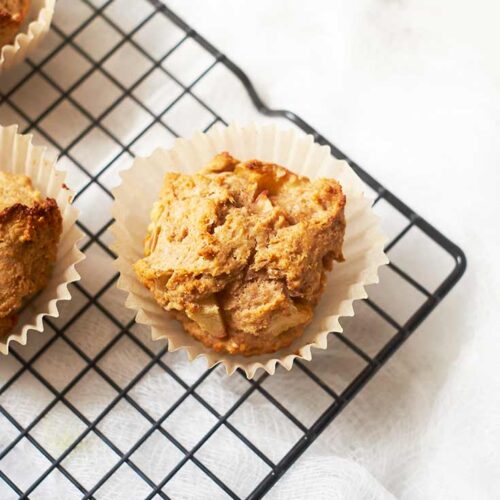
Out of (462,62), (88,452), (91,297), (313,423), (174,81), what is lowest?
(88,452)

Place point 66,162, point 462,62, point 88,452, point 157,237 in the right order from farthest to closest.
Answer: point 462,62, point 66,162, point 88,452, point 157,237

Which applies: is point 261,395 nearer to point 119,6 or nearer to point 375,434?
point 375,434

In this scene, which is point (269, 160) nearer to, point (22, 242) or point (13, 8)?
point (22, 242)

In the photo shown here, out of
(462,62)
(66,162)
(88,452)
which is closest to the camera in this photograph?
(88,452)

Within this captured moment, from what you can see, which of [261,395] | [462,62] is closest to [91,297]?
[261,395]

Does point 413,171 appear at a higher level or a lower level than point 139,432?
higher

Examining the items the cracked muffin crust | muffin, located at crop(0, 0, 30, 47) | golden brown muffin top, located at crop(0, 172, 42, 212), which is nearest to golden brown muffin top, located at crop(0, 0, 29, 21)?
muffin, located at crop(0, 0, 30, 47)
